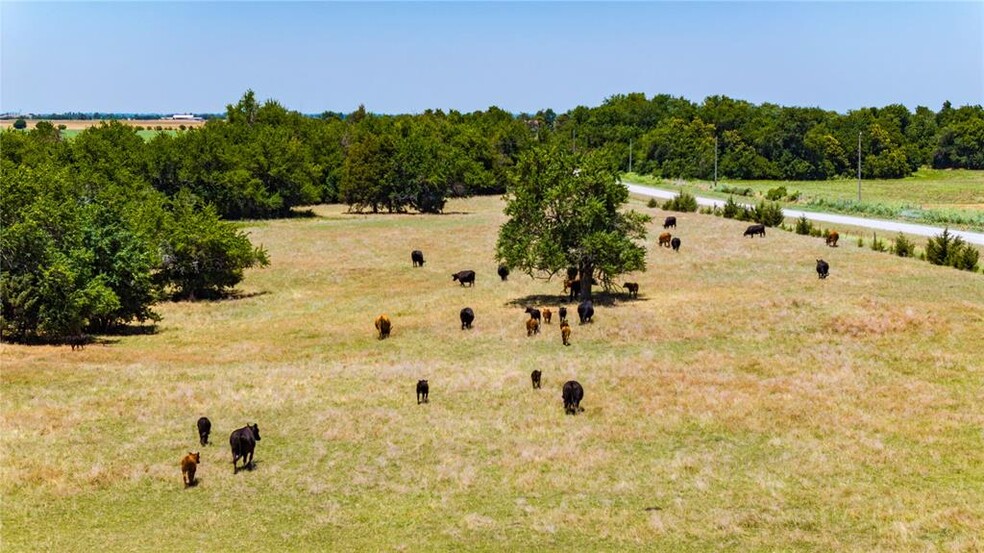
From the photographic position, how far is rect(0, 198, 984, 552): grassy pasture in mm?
20469

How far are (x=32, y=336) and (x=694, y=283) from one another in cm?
3847

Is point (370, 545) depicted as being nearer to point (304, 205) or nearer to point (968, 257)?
point (968, 257)

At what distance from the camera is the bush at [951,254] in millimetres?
57281

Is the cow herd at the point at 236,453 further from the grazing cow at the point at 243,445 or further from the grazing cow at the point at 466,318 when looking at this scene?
the grazing cow at the point at 466,318

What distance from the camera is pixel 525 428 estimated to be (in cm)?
2781

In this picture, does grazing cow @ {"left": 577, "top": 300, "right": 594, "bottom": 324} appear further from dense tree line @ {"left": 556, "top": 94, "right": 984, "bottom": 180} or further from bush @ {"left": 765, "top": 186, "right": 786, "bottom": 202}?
dense tree line @ {"left": 556, "top": 94, "right": 984, "bottom": 180}

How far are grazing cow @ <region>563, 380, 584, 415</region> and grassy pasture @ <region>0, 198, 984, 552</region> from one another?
2.02ft

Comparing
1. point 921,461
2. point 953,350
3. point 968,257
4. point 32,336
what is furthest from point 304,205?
point 921,461

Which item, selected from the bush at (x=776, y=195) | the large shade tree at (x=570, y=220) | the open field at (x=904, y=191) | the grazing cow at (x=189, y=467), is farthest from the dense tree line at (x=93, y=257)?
the bush at (x=776, y=195)

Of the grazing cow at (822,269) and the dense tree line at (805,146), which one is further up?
the dense tree line at (805,146)

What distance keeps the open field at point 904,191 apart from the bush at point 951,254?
86.4 ft

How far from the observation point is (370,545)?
768 inches

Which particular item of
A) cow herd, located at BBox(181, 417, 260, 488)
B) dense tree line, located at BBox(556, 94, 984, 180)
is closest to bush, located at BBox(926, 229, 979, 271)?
cow herd, located at BBox(181, 417, 260, 488)

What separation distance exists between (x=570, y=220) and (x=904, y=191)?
115 metres
